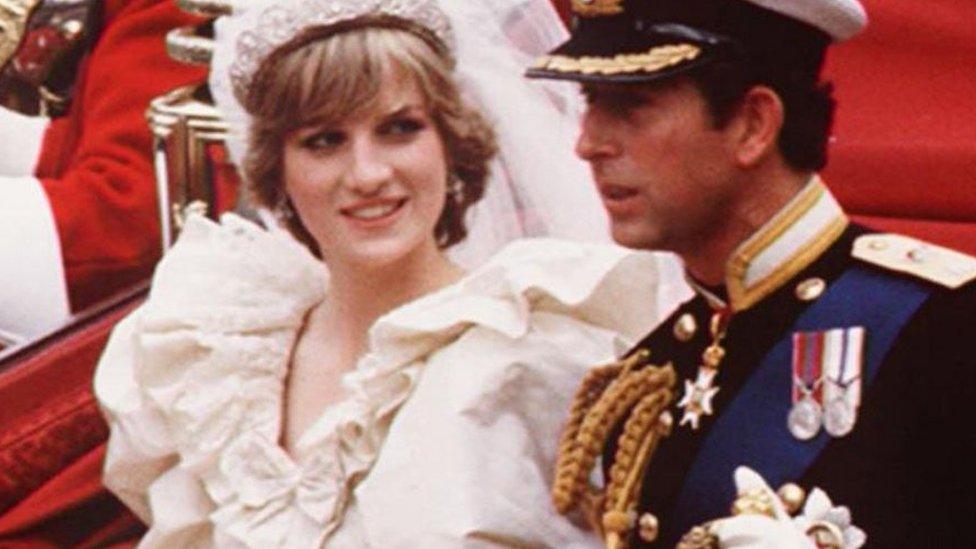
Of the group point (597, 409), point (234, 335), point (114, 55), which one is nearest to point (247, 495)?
point (234, 335)

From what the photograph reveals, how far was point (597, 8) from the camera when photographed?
5.53 feet

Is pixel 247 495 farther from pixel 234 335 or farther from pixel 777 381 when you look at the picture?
pixel 777 381

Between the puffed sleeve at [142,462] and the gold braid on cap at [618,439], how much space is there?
15.9 inches

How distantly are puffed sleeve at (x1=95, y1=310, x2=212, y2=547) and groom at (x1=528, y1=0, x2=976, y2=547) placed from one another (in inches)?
21.1

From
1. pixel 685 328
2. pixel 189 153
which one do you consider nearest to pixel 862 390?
pixel 685 328

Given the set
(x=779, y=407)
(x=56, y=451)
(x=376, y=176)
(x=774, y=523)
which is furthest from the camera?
(x=56, y=451)

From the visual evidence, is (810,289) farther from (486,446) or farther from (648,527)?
(486,446)

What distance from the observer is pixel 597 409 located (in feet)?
5.81

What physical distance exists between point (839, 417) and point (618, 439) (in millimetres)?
219

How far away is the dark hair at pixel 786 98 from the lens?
1.60 meters

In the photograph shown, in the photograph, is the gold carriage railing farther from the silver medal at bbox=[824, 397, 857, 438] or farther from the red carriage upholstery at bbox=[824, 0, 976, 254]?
the silver medal at bbox=[824, 397, 857, 438]

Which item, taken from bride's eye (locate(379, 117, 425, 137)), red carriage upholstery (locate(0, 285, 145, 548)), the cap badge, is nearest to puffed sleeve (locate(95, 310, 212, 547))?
red carriage upholstery (locate(0, 285, 145, 548))

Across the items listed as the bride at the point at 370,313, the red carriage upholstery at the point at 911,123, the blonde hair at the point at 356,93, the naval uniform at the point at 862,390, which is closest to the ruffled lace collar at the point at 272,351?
the bride at the point at 370,313

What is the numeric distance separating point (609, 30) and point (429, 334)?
1.20 feet
